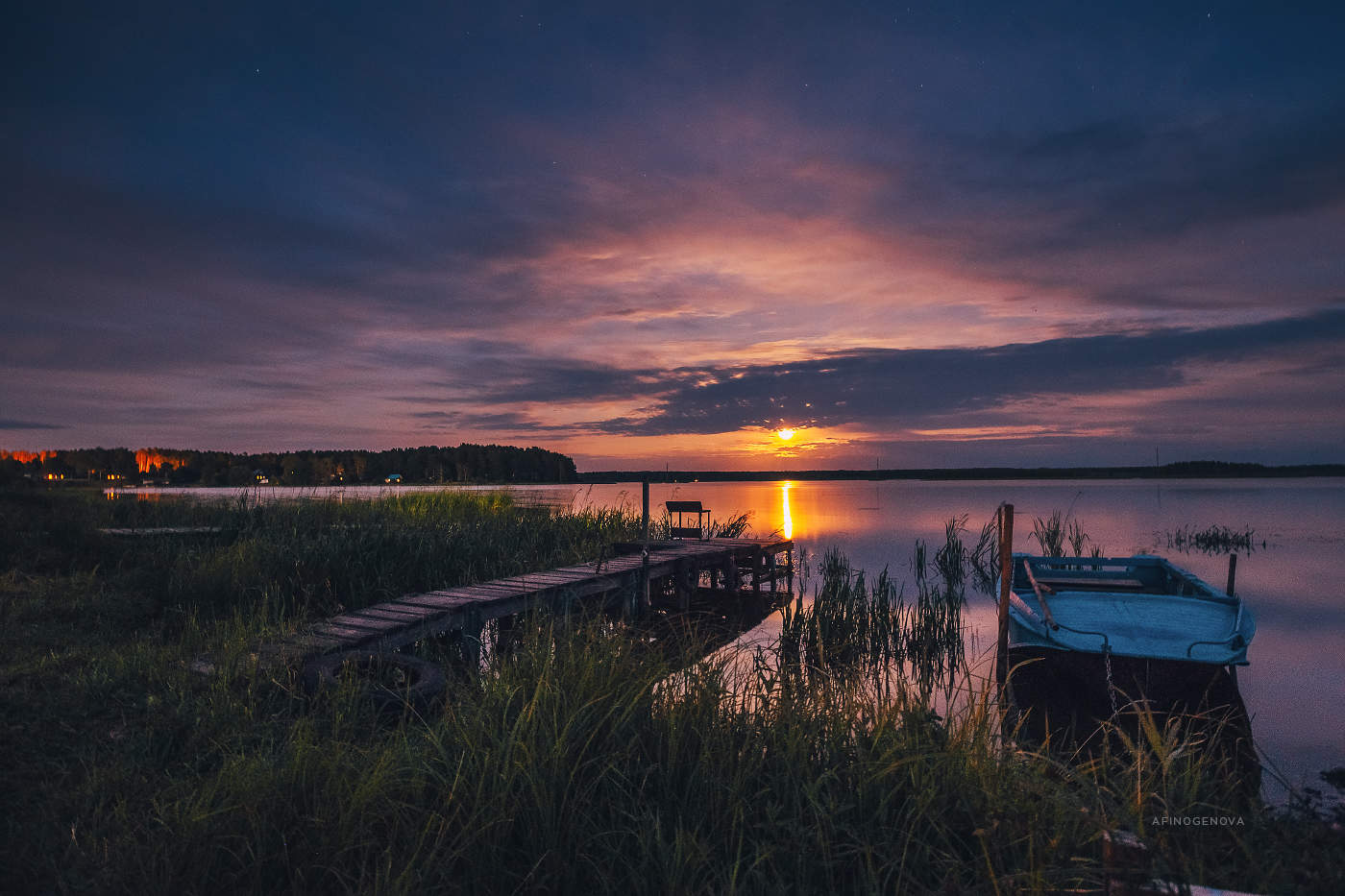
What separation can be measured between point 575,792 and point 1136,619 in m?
8.35

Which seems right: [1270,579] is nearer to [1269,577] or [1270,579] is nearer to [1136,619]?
[1269,577]

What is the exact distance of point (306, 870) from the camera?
11.9ft

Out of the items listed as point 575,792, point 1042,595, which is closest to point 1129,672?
point 1042,595

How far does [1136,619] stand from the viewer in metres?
9.41

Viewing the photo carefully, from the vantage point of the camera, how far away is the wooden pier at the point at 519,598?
8055 mm

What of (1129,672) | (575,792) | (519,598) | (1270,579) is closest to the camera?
(575,792)

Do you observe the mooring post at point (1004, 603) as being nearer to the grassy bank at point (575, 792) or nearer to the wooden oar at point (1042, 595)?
the wooden oar at point (1042, 595)

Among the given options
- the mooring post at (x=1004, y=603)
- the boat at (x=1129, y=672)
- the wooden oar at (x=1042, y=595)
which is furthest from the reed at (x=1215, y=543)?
the mooring post at (x=1004, y=603)

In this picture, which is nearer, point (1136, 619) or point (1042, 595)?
point (1136, 619)

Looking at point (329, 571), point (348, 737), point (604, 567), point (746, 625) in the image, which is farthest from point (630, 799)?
point (746, 625)

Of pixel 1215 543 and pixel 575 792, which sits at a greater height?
pixel 575 792

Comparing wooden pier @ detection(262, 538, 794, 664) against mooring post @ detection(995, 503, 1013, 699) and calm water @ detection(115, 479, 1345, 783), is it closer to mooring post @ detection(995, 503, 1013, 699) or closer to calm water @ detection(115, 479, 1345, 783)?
calm water @ detection(115, 479, 1345, 783)

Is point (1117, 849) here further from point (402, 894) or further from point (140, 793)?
point (140, 793)

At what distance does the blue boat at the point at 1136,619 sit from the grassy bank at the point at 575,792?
1647mm
